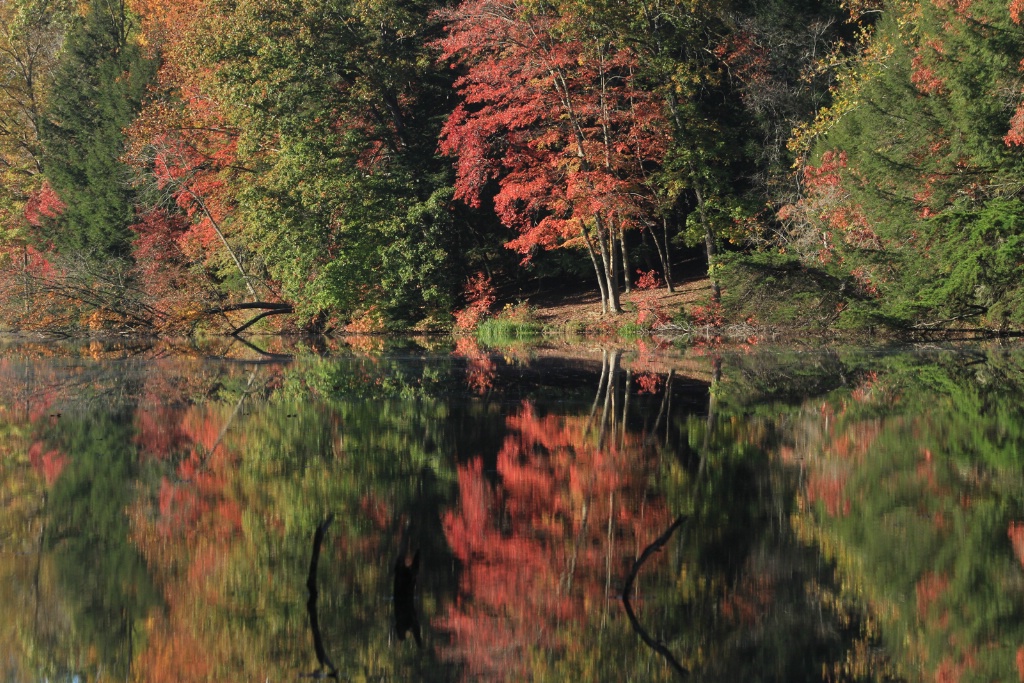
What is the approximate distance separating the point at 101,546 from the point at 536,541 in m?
2.92

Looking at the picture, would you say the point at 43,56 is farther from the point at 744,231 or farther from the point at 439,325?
the point at 744,231

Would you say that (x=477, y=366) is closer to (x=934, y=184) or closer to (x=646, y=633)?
(x=934, y=184)

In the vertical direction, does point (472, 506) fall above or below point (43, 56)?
below

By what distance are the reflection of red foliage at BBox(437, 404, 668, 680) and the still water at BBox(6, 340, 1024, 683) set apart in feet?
0.09

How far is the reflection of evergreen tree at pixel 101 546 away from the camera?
648 cm

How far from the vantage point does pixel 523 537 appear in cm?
820

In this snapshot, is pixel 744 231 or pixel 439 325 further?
pixel 439 325

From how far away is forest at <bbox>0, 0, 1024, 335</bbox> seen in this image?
77.6 feet

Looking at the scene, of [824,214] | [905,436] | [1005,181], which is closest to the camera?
[905,436]

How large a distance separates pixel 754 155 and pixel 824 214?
17.8 ft

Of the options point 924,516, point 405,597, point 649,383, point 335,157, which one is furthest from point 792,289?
point 405,597

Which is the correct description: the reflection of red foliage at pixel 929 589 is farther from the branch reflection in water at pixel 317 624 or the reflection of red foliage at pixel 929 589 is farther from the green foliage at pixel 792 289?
the green foliage at pixel 792 289

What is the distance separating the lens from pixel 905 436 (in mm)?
11930

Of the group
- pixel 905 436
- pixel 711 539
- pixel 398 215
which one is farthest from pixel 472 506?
pixel 398 215
